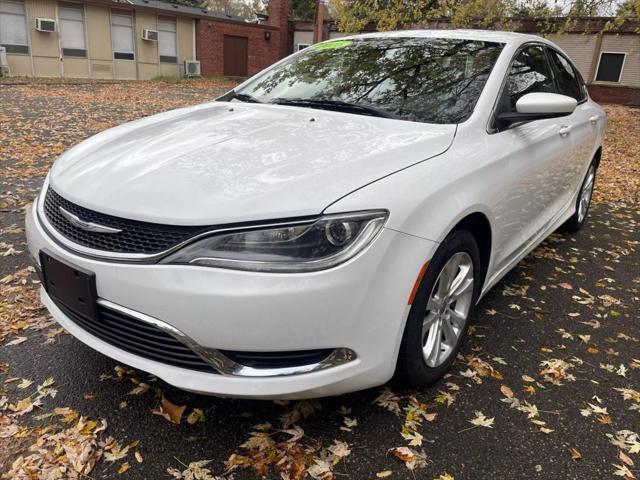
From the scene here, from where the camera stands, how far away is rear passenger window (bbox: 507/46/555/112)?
117 inches

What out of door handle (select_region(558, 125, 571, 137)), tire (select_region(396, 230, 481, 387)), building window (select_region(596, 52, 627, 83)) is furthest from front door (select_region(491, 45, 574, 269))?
building window (select_region(596, 52, 627, 83))

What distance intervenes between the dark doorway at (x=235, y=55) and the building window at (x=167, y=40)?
2.94 m

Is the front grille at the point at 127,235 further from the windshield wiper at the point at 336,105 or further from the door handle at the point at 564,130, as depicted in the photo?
the door handle at the point at 564,130

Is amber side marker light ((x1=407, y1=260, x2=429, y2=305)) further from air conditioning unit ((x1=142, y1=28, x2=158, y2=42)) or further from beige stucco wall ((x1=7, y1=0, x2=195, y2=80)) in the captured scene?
air conditioning unit ((x1=142, y1=28, x2=158, y2=42))

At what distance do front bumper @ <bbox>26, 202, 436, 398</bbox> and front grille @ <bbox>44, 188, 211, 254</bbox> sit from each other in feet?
0.22

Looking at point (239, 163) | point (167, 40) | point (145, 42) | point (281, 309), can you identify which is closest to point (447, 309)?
point (281, 309)

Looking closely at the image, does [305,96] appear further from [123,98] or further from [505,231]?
[123,98]

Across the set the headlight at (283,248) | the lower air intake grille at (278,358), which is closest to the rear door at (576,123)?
the headlight at (283,248)

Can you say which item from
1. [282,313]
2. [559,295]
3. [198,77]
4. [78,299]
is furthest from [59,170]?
[198,77]

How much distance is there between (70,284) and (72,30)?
24240 millimetres

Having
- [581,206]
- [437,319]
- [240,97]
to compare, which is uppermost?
[240,97]

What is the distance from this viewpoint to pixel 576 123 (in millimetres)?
3875

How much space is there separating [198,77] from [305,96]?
25.3 metres

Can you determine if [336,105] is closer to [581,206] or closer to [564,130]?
[564,130]
